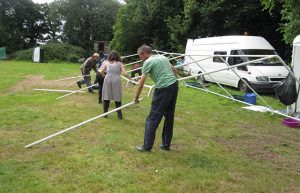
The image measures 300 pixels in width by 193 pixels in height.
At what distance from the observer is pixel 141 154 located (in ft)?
20.9

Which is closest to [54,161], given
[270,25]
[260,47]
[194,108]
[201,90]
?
[194,108]

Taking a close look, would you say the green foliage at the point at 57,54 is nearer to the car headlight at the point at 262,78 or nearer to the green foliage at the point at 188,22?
the green foliage at the point at 188,22

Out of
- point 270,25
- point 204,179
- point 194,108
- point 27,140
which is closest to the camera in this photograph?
point 204,179

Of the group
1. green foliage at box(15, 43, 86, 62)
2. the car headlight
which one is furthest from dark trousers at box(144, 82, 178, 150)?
green foliage at box(15, 43, 86, 62)

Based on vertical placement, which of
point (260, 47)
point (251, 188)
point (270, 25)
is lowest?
point (251, 188)

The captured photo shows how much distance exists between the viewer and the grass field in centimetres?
514

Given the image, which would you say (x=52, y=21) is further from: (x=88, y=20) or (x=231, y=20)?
(x=231, y=20)

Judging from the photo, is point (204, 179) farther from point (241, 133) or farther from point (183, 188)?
point (241, 133)

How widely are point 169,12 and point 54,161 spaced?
27.6 m

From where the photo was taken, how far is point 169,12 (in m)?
32.1

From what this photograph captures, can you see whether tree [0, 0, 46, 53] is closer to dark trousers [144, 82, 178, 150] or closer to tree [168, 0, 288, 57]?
tree [168, 0, 288, 57]

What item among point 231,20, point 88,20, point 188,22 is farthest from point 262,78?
point 88,20

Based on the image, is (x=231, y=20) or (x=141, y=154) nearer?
(x=141, y=154)

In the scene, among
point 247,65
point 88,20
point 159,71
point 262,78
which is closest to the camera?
point 159,71
